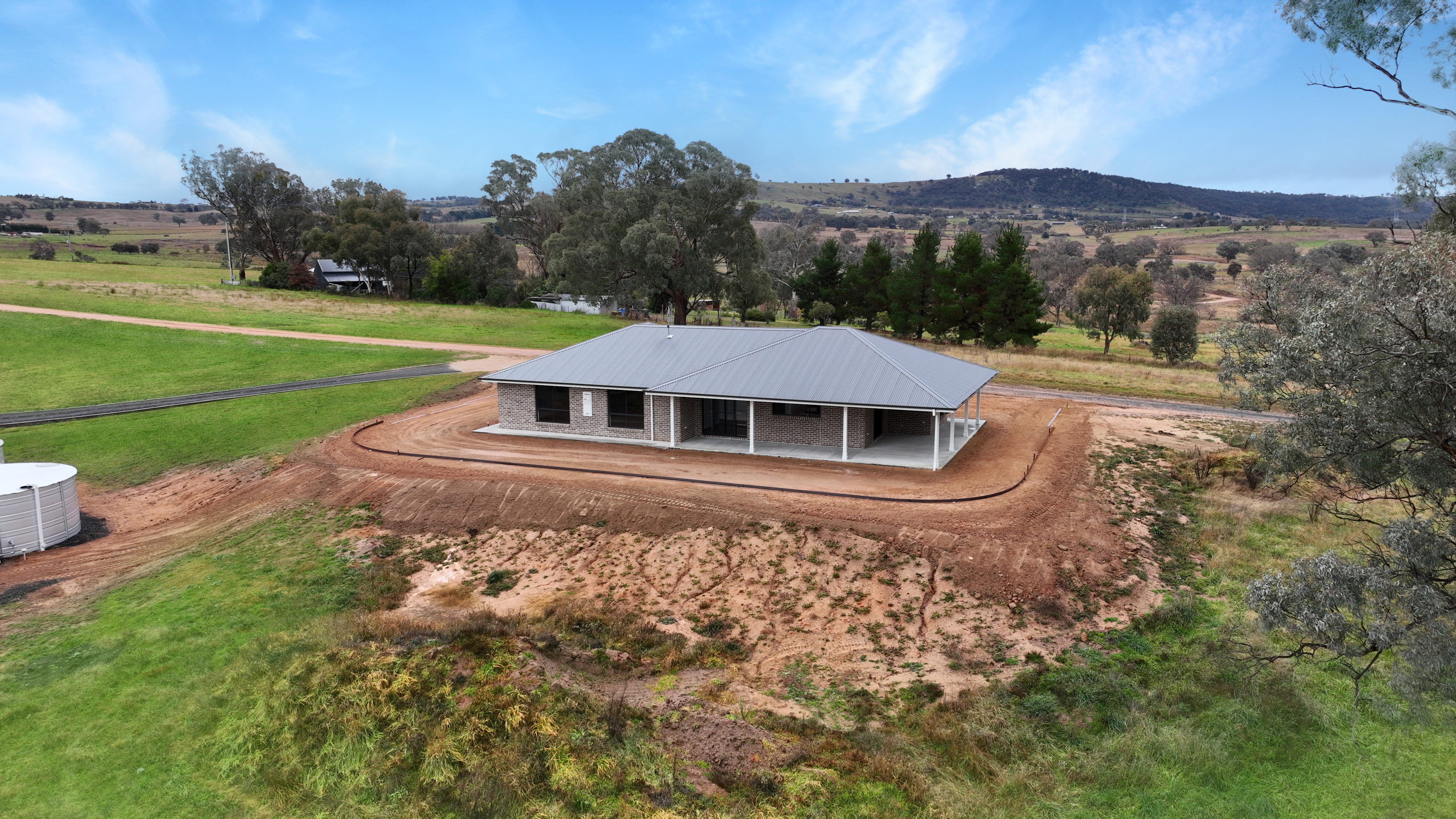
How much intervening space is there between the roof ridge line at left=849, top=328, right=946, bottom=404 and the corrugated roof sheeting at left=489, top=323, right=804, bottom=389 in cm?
268

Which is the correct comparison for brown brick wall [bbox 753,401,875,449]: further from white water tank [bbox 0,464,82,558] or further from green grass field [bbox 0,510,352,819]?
white water tank [bbox 0,464,82,558]

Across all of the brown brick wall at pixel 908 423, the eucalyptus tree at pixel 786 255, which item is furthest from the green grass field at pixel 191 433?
the eucalyptus tree at pixel 786 255

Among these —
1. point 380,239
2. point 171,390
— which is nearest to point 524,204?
point 380,239

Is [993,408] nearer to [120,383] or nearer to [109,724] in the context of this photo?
[109,724]

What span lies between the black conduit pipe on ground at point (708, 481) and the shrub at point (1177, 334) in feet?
97.3

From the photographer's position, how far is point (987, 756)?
1204cm

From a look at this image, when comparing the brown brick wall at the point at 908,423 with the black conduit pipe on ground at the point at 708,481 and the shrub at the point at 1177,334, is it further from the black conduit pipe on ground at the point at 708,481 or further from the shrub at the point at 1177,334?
the shrub at the point at 1177,334

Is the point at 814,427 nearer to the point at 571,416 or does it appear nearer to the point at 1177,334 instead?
the point at 571,416

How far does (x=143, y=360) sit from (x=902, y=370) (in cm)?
3904

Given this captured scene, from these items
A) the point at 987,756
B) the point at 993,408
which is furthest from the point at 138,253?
the point at 987,756

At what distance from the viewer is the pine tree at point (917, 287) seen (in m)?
57.8

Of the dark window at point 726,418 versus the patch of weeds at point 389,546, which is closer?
the patch of weeds at point 389,546

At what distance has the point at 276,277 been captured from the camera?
75.4 meters

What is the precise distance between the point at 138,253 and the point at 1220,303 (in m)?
130
